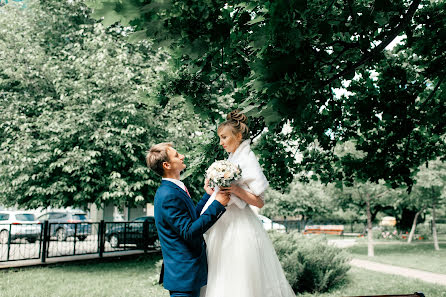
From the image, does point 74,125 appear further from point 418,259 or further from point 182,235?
point 418,259

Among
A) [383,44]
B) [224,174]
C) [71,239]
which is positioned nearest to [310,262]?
[383,44]

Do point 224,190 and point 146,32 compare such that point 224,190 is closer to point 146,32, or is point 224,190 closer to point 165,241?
point 165,241

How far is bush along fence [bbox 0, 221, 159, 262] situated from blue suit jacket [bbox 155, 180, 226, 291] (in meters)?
11.0

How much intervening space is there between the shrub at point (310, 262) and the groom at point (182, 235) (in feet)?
24.4

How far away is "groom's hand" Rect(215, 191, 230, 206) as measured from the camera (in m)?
2.96

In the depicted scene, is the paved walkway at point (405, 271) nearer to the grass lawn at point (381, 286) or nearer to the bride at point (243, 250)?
the grass lawn at point (381, 286)

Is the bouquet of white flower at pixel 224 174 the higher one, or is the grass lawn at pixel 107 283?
the bouquet of white flower at pixel 224 174

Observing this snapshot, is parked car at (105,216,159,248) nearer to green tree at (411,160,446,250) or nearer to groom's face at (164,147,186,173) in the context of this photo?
green tree at (411,160,446,250)

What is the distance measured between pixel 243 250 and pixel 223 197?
1.49 ft

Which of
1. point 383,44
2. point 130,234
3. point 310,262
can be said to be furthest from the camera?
point 130,234

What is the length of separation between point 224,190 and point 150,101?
2.26 metres

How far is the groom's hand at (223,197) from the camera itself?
9.73 feet

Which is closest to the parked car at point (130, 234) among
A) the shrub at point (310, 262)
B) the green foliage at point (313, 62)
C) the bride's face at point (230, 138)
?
the shrub at point (310, 262)

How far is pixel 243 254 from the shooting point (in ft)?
9.90
